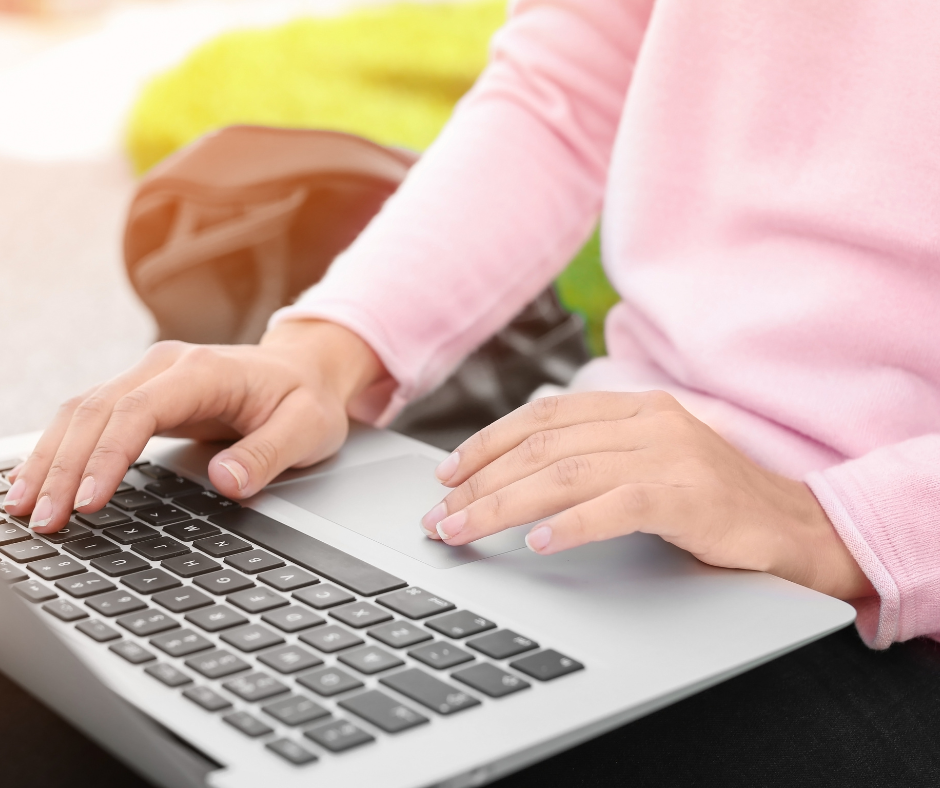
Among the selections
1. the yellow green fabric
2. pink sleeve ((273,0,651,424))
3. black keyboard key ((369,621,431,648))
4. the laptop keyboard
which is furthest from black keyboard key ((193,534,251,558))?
the yellow green fabric

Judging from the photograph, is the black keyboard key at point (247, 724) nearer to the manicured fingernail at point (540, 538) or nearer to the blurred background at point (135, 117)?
the manicured fingernail at point (540, 538)

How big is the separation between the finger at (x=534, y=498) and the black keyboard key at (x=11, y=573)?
0.19 meters

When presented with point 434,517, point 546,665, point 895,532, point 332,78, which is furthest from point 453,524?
point 332,78

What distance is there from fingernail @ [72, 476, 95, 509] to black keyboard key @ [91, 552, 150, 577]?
0.05 m

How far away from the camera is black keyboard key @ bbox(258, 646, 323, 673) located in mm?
363

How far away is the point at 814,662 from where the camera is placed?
1.70 ft

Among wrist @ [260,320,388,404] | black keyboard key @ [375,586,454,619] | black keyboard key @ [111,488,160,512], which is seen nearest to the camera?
black keyboard key @ [375,586,454,619]

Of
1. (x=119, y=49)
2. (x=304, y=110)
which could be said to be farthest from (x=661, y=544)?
(x=119, y=49)

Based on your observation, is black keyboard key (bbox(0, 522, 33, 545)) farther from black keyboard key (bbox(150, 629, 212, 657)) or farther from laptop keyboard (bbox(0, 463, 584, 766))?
black keyboard key (bbox(150, 629, 212, 657))

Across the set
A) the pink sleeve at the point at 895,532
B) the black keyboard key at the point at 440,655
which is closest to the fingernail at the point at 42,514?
Answer: the black keyboard key at the point at 440,655

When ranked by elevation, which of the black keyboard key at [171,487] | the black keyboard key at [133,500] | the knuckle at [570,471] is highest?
the knuckle at [570,471]

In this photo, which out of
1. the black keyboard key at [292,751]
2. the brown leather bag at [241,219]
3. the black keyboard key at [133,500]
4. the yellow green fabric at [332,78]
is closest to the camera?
the black keyboard key at [292,751]

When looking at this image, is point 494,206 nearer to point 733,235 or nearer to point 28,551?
point 733,235

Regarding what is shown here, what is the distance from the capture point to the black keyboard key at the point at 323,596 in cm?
42
